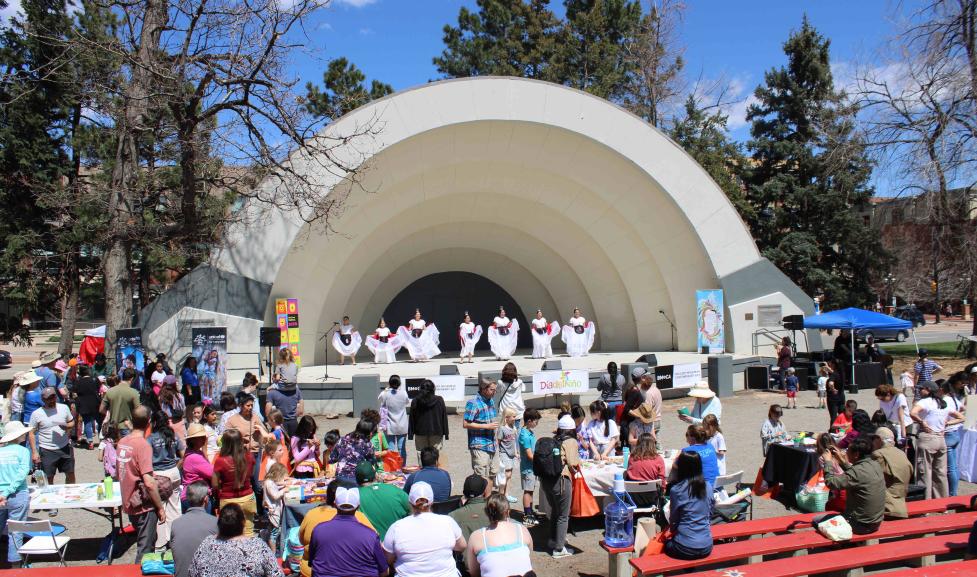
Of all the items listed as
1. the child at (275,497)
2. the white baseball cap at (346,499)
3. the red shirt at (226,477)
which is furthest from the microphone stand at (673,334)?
the white baseball cap at (346,499)

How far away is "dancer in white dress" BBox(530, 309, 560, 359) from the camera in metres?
22.2

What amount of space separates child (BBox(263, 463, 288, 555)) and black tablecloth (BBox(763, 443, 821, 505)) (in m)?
5.64

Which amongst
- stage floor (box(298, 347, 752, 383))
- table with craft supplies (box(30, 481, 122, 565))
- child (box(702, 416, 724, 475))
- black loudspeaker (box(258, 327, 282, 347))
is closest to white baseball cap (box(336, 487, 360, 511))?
table with craft supplies (box(30, 481, 122, 565))

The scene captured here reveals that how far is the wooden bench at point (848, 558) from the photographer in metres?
5.67

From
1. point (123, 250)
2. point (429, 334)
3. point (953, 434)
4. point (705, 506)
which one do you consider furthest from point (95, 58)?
point (953, 434)

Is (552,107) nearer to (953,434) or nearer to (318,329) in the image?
(318,329)

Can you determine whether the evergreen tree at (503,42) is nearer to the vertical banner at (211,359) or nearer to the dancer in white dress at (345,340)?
the dancer in white dress at (345,340)

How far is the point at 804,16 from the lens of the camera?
33.1 meters

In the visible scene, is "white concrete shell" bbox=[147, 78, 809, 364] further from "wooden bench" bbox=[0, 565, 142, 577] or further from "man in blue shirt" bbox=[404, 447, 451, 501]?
"wooden bench" bbox=[0, 565, 142, 577]

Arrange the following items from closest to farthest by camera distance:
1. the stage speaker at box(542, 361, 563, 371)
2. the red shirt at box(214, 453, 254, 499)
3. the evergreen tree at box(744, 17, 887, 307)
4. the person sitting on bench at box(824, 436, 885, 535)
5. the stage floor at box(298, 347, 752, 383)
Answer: the person sitting on bench at box(824, 436, 885, 535), the red shirt at box(214, 453, 254, 499), the stage speaker at box(542, 361, 563, 371), the stage floor at box(298, 347, 752, 383), the evergreen tree at box(744, 17, 887, 307)

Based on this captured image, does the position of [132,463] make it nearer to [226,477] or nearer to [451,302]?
[226,477]

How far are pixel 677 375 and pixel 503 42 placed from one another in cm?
2634

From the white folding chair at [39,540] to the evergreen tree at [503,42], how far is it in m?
32.9

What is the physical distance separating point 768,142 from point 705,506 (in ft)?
100.0
